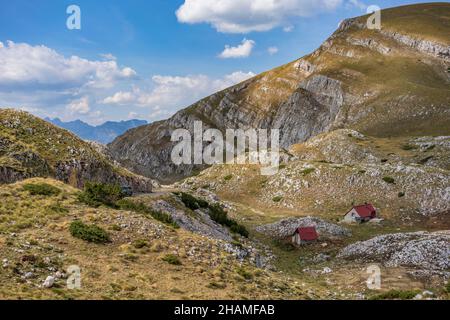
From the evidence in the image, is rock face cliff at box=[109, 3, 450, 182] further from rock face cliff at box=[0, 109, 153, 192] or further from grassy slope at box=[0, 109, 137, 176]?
grassy slope at box=[0, 109, 137, 176]

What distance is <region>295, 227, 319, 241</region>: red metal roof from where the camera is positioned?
50944 millimetres

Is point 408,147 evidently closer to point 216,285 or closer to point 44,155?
point 44,155

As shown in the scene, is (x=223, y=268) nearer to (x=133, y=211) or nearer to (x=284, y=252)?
(x=133, y=211)

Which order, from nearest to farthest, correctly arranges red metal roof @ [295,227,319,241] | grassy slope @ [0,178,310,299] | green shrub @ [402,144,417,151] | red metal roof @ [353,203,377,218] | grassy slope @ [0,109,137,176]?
grassy slope @ [0,178,310,299] < grassy slope @ [0,109,137,176] < red metal roof @ [295,227,319,241] < red metal roof @ [353,203,377,218] < green shrub @ [402,144,417,151]

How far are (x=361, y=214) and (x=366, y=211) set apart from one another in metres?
1.42

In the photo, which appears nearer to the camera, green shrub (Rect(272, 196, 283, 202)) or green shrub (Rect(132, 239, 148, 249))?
green shrub (Rect(132, 239, 148, 249))

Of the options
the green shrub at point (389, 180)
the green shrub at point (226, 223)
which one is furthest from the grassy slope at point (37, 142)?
the green shrub at point (389, 180)

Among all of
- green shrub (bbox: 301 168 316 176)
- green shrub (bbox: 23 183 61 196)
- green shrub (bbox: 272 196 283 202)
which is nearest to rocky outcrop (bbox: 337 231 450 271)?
green shrub (bbox: 23 183 61 196)

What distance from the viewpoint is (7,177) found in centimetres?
4188

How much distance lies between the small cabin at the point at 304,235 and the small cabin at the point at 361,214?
1316 centimetres

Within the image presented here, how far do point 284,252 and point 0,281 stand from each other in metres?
37.1

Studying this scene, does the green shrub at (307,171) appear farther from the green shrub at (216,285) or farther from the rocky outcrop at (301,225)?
the green shrub at (216,285)

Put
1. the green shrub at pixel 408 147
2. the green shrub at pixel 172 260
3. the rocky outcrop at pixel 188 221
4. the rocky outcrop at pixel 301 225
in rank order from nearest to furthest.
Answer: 1. the green shrub at pixel 172 260
2. the rocky outcrop at pixel 188 221
3. the rocky outcrop at pixel 301 225
4. the green shrub at pixel 408 147

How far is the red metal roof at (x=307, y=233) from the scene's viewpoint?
50.9m
